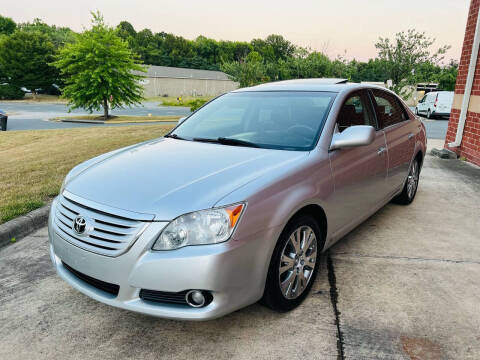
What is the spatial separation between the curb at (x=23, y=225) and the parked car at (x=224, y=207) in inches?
61.4

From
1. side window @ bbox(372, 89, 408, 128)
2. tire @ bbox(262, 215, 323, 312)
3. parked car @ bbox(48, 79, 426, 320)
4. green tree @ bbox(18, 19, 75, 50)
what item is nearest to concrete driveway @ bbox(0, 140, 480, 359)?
tire @ bbox(262, 215, 323, 312)

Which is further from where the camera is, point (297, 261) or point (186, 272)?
point (297, 261)

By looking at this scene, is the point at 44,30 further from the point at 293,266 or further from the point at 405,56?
the point at 293,266

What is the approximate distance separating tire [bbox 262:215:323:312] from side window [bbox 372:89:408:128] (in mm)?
1846

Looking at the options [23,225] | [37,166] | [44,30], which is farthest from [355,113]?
[44,30]

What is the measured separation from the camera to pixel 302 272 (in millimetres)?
2764

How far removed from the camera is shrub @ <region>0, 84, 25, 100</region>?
49656mm

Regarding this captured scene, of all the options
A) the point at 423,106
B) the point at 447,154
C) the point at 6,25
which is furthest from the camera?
the point at 6,25

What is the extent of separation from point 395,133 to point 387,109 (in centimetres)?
29

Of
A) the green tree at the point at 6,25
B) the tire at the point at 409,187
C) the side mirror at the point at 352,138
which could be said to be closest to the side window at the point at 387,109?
the tire at the point at 409,187

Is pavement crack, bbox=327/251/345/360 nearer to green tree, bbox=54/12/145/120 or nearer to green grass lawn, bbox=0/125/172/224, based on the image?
green grass lawn, bbox=0/125/172/224

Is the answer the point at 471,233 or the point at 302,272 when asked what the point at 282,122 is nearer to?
the point at 302,272

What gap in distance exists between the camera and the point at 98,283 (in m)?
2.42

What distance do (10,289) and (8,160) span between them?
6151 mm
